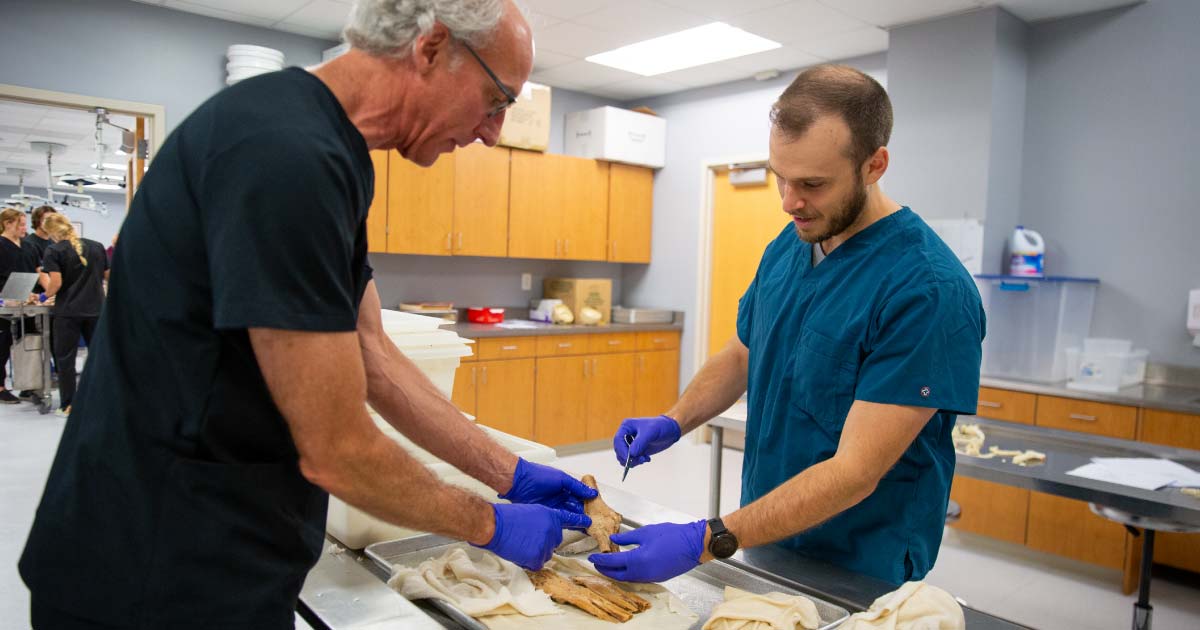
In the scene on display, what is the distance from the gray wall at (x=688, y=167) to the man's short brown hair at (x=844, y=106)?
4175 mm

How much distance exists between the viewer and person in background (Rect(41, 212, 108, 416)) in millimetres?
5953

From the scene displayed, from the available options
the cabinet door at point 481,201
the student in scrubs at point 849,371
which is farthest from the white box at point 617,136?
the student in scrubs at point 849,371

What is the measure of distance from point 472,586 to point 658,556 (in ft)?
0.99

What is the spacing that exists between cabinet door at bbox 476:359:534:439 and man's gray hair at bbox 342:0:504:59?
13.7 ft

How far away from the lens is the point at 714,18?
4.24 metres

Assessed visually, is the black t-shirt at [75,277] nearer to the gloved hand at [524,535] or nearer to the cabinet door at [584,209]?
the cabinet door at [584,209]

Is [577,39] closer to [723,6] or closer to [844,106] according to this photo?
[723,6]

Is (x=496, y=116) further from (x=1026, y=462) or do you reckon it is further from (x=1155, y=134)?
(x=1155, y=134)

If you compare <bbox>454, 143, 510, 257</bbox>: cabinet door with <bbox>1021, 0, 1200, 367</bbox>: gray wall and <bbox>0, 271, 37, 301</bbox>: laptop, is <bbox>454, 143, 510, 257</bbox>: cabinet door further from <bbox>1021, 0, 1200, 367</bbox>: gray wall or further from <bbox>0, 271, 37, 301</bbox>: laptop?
<bbox>0, 271, 37, 301</bbox>: laptop

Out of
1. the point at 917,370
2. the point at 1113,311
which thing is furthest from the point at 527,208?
the point at 917,370

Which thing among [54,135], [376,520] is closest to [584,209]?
[376,520]

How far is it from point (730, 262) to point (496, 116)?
493 cm

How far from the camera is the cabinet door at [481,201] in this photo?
17.0 ft

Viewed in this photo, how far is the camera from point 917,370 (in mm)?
1278
